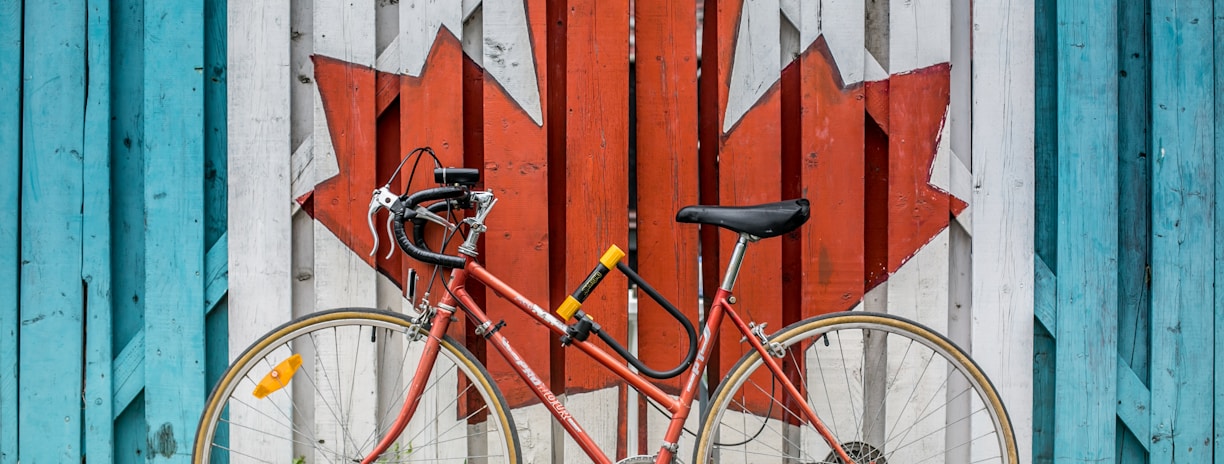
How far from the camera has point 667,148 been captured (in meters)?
3.12

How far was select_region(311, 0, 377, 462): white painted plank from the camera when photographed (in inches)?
121

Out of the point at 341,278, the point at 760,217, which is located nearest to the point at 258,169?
the point at 341,278

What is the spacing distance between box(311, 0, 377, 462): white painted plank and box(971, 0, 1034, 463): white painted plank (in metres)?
2.35

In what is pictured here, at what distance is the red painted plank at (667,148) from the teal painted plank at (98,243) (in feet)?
6.82

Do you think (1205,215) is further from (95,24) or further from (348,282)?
(95,24)

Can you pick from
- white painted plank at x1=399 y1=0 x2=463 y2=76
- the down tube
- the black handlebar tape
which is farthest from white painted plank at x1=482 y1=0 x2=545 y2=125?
the down tube

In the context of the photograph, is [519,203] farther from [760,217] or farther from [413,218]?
[760,217]

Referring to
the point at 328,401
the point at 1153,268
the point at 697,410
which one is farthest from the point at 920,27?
the point at 328,401

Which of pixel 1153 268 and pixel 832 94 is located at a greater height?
pixel 832 94

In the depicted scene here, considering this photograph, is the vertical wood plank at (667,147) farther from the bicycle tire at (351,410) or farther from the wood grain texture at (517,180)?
the bicycle tire at (351,410)

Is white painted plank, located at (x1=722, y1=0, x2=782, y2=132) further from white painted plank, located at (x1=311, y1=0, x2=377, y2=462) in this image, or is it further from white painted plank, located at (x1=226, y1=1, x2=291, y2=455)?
white painted plank, located at (x1=226, y1=1, x2=291, y2=455)

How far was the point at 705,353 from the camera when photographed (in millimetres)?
2641

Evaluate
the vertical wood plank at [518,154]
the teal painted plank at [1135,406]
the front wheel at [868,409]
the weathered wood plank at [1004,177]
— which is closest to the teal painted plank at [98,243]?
the vertical wood plank at [518,154]

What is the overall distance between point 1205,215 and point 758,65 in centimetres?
185
